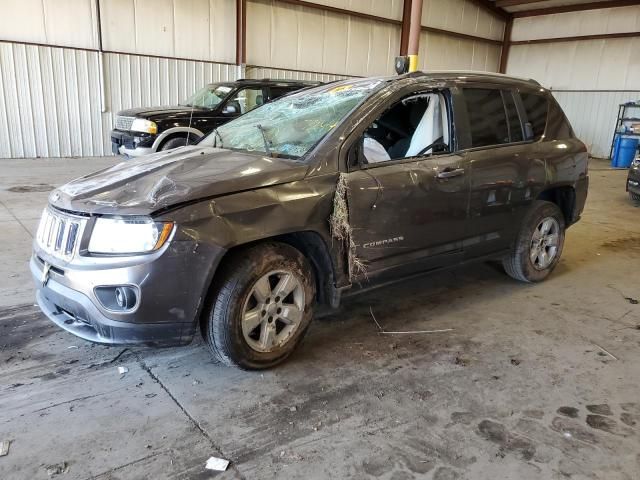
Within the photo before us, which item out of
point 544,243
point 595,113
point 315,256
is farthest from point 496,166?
point 595,113

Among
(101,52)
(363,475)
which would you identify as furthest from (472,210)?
(101,52)

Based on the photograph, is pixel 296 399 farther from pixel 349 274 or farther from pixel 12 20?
pixel 12 20

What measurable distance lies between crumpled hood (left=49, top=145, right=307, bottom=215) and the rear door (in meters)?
1.54

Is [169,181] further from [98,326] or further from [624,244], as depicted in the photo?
[624,244]

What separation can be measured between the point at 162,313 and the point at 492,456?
1716 millimetres

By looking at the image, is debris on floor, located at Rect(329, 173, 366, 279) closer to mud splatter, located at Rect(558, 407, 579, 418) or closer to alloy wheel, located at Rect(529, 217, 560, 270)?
mud splatter, located at Rect(558, 407, 579, 418)

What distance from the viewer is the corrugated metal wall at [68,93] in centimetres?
1145

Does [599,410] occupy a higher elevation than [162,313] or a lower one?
lower

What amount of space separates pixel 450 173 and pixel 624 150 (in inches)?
539

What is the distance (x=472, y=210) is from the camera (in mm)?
3891

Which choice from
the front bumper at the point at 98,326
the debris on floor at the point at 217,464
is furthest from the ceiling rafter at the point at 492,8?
the debris on floor at the point at 217,464

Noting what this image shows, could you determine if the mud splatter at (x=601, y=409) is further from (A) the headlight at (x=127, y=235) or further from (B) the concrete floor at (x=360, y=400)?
(A) the headlight at (x=127, y=235)

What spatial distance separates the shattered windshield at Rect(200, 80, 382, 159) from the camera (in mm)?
3354

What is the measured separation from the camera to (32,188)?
332 inches
